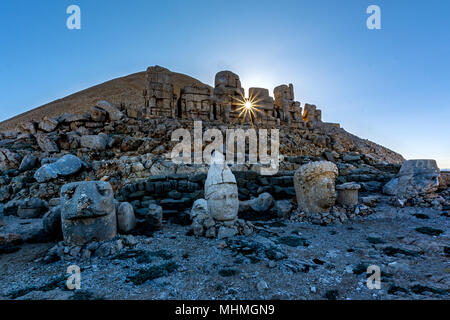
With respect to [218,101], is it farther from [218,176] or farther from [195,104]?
[218,176]

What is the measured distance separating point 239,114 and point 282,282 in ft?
58.8

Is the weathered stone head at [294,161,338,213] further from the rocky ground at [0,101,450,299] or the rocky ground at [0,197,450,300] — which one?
the rocky ground at [0,197,450,300]

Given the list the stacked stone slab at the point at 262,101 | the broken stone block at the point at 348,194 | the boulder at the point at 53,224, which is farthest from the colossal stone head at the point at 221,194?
the stacked stone slab at the point at 262,101

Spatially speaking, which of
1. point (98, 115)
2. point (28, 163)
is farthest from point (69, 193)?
point (98, 115)

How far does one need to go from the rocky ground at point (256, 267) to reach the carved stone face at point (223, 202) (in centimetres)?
63

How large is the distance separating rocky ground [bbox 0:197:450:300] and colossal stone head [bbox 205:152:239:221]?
2.19ft

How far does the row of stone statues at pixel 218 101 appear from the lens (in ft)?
59.4

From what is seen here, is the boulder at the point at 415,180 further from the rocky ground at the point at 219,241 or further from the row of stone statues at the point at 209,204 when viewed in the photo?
the row of stone statues at the point at 209,204

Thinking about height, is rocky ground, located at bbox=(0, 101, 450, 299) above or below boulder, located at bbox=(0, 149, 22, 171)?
below

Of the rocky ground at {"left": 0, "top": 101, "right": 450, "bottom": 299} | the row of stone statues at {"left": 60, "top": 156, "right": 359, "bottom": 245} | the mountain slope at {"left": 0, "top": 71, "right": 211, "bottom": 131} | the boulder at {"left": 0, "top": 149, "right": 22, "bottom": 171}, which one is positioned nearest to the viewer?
the rocky ground at {"left": 0, "top": 101, "right": 450, "bottom": 299}

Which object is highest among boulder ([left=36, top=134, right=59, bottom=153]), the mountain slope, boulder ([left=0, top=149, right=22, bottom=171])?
the mountain slope

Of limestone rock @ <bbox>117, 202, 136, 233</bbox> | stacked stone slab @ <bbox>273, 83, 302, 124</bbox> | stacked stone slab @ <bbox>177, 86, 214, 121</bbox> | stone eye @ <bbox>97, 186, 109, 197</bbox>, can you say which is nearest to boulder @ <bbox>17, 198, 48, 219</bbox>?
limestone rock @ <bbox>117, 202, 136, 233</bbox>

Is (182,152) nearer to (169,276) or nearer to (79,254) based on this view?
(79,254)

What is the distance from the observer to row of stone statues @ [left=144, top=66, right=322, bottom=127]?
18109 mm
